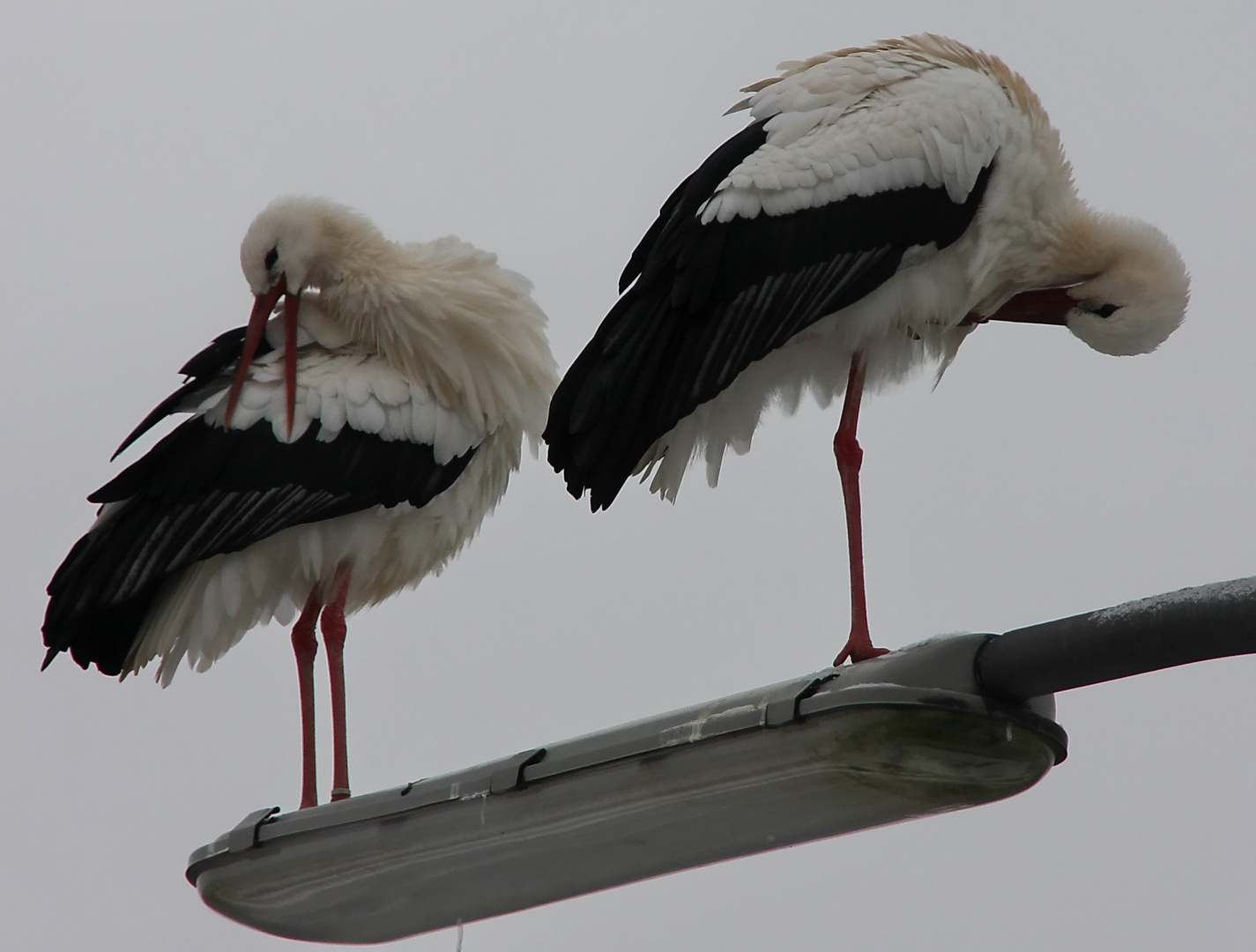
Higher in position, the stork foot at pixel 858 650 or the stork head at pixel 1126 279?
the stork head at pixel 1126 279

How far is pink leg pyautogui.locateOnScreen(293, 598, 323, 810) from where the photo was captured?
615cm

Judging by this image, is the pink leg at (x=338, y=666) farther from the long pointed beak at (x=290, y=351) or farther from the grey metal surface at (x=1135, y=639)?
the grey metal surface at (x=1135, y=639)

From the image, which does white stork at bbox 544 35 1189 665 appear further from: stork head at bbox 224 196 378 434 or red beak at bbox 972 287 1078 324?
stork head at bbox 224 196 378 434

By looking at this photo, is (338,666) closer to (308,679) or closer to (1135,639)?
(308,679)

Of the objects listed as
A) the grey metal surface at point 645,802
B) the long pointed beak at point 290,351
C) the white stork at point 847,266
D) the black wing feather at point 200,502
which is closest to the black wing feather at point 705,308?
the white stork at point 847,266

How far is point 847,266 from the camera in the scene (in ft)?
15.6

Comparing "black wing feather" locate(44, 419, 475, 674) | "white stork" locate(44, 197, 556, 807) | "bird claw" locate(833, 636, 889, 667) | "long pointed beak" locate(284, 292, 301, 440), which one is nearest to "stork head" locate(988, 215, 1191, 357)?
"bird claw" locate(833, 636, 889, 667)

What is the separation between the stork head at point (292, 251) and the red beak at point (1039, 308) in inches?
88.9

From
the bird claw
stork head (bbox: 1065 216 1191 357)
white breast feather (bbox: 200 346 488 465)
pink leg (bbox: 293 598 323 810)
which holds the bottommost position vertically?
the bird claw

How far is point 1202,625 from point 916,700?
0.67 meters

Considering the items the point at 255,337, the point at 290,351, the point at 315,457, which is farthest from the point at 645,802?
the point at 255,337

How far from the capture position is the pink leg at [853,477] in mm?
4773

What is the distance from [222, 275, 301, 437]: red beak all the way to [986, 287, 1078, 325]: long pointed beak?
7.22 feet

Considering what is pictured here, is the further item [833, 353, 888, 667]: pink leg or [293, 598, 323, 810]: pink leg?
[293, 598, 323, 810]: pink leg
